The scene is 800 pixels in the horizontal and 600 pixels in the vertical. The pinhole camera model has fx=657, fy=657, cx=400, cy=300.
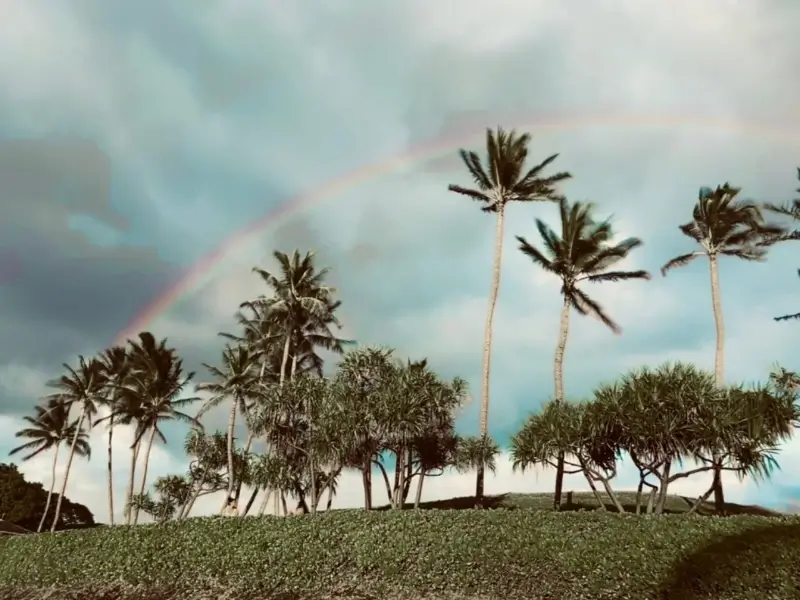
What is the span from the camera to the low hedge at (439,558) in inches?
697

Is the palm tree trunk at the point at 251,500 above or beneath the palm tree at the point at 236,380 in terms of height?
beneath

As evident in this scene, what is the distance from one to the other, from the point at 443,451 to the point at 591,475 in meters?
10.4

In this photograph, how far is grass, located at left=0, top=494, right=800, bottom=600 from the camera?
58.2ft

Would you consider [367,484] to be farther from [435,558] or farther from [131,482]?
[131,482]

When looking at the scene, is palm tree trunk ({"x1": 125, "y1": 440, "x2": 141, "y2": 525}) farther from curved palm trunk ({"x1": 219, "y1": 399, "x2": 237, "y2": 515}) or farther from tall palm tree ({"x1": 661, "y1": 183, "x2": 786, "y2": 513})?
tall palm tree ({"x1": 661, "y1": 183, "x2": 786, "y2": 513})

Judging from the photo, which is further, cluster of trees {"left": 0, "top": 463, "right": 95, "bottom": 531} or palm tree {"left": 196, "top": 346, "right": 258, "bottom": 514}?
cluster of trees {"left": 0, "top": 463, "right": 95, "bottom": 531}

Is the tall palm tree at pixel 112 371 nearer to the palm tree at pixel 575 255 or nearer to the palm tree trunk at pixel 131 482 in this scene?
the palm tree trunk at pixel 131 482

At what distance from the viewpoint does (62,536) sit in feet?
98.7

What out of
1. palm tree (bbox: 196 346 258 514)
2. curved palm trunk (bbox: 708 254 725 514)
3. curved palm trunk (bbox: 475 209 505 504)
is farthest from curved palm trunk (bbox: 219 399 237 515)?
curved palm trunk (bbox: 708 254 725 514)

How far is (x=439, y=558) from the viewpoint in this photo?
2114cm

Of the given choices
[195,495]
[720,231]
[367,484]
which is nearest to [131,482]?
[195,495]

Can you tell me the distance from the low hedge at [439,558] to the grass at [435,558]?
1.5 inches

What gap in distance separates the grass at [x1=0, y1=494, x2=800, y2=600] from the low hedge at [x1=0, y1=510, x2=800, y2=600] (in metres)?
0.04

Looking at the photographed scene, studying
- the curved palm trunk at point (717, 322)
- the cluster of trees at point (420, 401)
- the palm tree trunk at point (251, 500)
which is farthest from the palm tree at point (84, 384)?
the curved palm trunk at point (717, 322)
